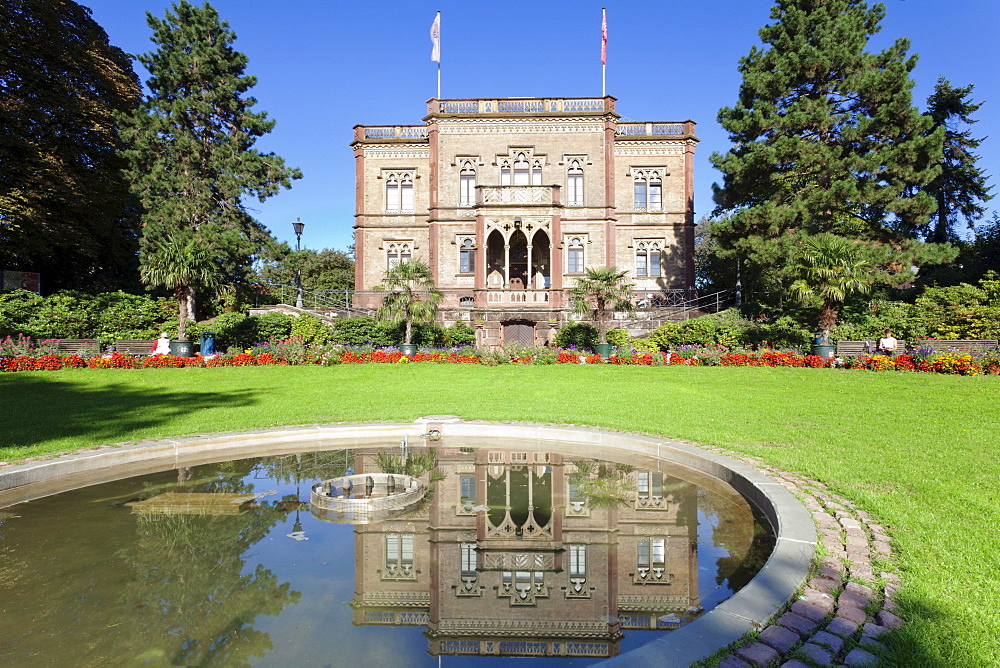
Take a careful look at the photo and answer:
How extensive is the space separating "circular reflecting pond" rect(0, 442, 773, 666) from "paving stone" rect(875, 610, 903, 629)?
1058 millimetres

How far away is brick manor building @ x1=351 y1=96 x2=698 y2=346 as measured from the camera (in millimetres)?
34500

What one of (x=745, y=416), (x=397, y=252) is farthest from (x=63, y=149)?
(x=745, y=416)

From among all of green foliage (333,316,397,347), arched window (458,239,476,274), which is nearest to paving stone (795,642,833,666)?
green foliage (333,316,397,347)

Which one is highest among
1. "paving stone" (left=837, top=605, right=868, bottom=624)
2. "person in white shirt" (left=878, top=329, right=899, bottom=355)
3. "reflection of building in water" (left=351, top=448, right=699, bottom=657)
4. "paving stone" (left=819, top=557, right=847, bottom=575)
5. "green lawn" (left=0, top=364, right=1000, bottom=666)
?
"person in white shirt" (left=878, top=329, right=899, bottom=355)

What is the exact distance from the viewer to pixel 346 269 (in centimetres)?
6134

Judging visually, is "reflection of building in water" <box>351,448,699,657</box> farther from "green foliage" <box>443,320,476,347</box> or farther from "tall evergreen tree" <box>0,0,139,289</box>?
"tall evergreen tree" <box>0,0,139,289</box>

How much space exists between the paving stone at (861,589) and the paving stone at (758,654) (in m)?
1.13

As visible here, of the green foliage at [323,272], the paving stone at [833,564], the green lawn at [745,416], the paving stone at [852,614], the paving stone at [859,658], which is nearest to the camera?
the paving stone at [859,658]

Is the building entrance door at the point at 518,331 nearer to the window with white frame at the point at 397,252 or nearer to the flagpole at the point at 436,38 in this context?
the window with white frame at the point at 397,252

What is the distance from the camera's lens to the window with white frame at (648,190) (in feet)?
123

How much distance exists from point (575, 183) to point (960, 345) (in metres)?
23.3

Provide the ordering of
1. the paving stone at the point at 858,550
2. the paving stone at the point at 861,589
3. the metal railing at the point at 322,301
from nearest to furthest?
1. the paving stone at the point at 861,589
2. the paving stone at the point at 858,550
3. the metal railing at the point at 322,301

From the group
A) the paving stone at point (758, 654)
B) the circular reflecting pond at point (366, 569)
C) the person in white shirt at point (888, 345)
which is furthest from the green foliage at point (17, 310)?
the person in white shirt at point (888, 345)

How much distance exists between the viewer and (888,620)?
10.5ft
